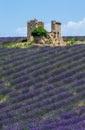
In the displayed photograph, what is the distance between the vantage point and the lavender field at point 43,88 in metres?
16.6

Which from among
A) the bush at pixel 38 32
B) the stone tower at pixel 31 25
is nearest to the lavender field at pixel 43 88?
the bush at pixel 38 32

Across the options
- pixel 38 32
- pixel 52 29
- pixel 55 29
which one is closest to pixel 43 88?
pixel 38 32

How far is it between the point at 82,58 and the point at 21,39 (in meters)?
12.9

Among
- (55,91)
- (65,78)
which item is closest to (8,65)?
(65,78)

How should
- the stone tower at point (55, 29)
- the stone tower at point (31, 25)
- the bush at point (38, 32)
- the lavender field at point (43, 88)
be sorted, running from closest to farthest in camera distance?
the lavender field at point (43, 88), the bush at point (38, 32), the stone tower at point (55, 29), the stone tower at point (31, 25)

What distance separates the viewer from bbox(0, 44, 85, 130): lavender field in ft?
54.5

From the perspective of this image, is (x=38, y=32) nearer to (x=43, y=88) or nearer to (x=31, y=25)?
(x=31, y=25)

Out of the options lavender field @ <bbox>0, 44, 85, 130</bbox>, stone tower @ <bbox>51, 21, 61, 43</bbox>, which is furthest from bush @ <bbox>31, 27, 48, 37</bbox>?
lavender field @ <bbox>0, 44, 85, 130</bbox>

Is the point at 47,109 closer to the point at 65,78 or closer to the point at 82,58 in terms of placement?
the point at 65,78

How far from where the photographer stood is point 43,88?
852 inches

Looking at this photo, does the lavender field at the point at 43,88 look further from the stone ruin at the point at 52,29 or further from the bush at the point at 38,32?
the stone ruin at the point at 52,29

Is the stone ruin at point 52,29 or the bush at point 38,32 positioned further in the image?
the stone ruin at point 52,29

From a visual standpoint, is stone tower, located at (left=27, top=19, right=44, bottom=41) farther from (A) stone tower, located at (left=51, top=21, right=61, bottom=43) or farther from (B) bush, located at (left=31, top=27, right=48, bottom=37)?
(B) bush, located at (left=31, top=27, right=48, bottom=37)

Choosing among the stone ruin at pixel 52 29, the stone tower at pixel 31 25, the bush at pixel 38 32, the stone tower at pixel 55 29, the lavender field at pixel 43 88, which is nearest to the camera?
the lavender field at pixel 43 88
